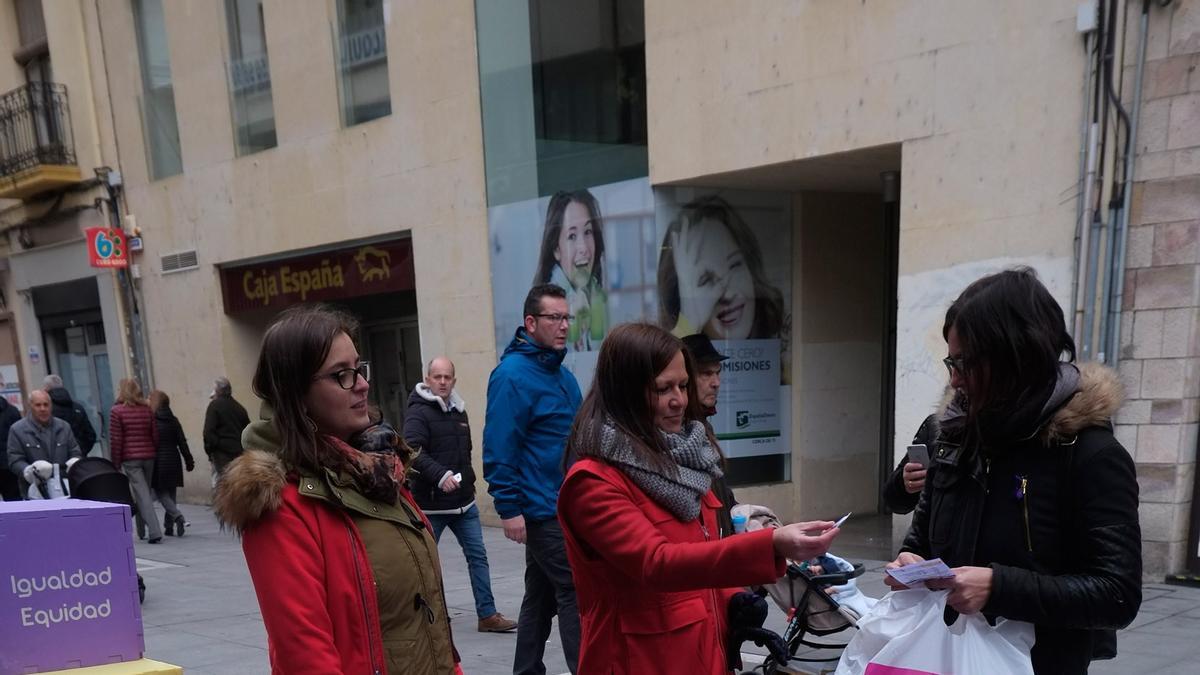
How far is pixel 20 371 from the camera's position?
647 inches

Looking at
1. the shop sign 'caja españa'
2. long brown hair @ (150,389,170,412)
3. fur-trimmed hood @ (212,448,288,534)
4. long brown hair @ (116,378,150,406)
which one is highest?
the shop sign 'caja españa'

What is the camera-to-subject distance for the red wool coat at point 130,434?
9875mm

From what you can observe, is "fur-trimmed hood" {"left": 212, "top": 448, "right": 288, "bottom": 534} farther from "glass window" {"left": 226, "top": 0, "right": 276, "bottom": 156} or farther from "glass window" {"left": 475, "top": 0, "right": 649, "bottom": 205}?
"glass window" {"left": 226, "top": 0, "right": 276, "bottom": 156}

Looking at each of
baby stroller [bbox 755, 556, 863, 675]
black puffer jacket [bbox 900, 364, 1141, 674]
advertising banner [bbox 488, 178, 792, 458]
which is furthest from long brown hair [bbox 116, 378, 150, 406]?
black puffer jacket [bbox 900, 364, 1141, 674]

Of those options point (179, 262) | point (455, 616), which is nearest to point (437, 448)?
point (455, 616)

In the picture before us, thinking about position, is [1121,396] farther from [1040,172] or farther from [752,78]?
[752,78]

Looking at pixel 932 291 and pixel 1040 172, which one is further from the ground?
pixel 1040 172

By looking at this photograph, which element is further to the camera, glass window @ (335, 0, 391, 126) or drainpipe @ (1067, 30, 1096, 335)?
glass window @ (335, 0, 391, 126)

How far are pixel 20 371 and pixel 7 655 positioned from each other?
1627 centimetres

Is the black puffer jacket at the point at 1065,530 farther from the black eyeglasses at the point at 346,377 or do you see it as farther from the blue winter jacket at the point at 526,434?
the blue winter jacket at the point at 526,434

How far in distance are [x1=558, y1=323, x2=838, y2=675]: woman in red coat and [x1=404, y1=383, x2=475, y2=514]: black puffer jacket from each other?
3.66 metres

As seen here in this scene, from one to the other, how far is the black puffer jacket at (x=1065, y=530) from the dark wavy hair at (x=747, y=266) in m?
6.06

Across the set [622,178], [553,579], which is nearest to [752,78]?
[622,178]

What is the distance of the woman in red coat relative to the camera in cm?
206
